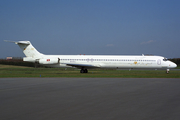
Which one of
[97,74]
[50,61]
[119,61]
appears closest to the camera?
[97,74]

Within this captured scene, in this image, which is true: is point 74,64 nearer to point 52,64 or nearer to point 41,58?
point 52,64

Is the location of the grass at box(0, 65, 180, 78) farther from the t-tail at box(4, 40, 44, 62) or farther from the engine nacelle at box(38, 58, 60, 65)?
the t-tail at box(4, 40, 44, 62)

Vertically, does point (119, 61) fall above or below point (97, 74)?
above

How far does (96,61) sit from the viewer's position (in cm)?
3519

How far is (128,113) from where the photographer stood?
6.80m

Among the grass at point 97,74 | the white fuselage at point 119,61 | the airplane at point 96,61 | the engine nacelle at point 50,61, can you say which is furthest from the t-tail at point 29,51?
the grass at point 97,74

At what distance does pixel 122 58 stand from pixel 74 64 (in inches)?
332

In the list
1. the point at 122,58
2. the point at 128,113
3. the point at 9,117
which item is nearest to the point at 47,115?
the point at 9,117

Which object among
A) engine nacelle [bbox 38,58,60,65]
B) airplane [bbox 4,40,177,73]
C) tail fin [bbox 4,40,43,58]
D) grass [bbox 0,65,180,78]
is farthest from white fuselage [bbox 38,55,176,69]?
tail fin [bbox 4,40,43,58]

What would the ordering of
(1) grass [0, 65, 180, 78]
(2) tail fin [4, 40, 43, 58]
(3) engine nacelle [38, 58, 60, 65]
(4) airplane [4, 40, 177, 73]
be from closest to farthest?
(1) grass [0, 65, 180, 78], (4) airplane [4, 40, 177, 73], (3) engine nacelle [38, 58, 60, 65], (2) tail fin [4, 40, 43, 58]

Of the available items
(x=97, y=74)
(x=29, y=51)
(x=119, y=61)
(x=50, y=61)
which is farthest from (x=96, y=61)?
(x=29, y=51)

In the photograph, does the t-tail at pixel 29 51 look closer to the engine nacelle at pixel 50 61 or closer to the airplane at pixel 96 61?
the airplane at pixel 96 61

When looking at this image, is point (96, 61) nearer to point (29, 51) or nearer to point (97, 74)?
point (97, 74)

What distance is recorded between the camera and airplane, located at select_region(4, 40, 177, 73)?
1358 inches
